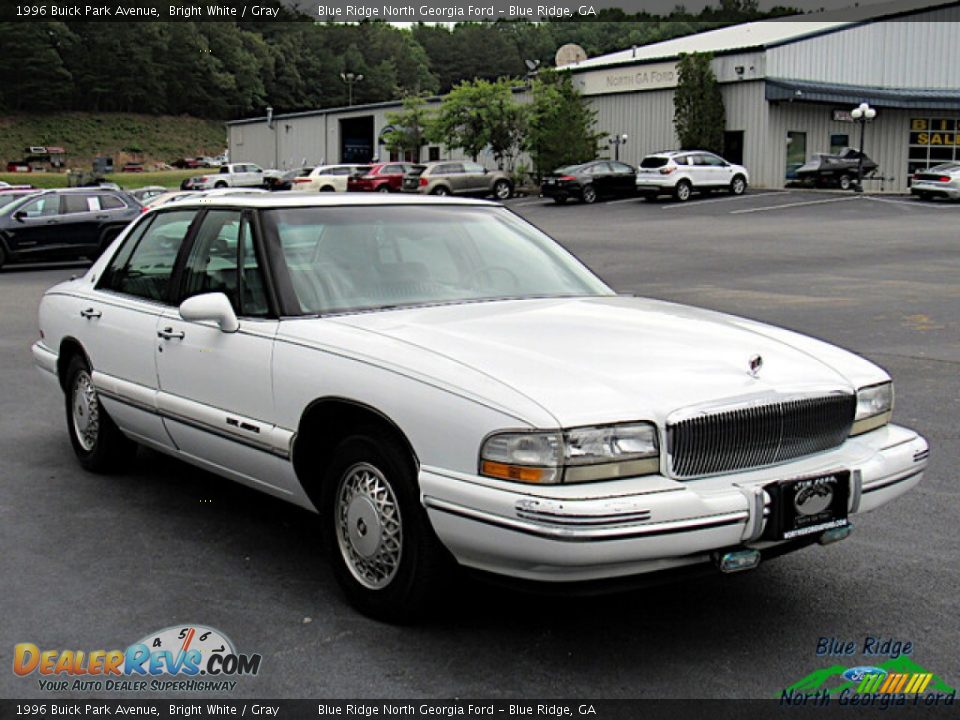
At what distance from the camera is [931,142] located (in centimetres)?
5006

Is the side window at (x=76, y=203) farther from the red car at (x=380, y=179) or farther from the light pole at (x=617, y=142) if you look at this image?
the light pole at (x=617, y=142)

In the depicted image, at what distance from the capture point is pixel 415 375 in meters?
3.91

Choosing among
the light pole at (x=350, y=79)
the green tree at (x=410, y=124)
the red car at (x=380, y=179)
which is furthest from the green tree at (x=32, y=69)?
the red car at (x=380, y=179)

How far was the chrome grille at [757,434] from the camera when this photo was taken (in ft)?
12.1

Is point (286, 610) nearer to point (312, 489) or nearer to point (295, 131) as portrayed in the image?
point (312, 489)

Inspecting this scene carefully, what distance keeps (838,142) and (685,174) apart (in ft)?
35.1

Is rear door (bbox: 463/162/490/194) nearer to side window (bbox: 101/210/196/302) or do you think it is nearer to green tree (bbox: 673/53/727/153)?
green tree (bbox: 673/53/727/153)

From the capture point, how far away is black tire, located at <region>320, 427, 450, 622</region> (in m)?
3.91

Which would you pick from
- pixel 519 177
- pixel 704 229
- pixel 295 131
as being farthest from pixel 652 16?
pixel 704 229

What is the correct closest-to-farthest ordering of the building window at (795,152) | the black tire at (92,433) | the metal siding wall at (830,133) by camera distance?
the black tire at (92,433)
the metal siding wall at (830,133)
the building window at (795,152)

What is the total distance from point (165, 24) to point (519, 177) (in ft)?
370

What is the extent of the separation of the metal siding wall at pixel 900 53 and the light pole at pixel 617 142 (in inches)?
352

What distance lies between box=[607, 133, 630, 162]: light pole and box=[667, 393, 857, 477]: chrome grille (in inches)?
1874

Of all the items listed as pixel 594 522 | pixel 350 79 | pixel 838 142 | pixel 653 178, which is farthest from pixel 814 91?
pixel 350 79
